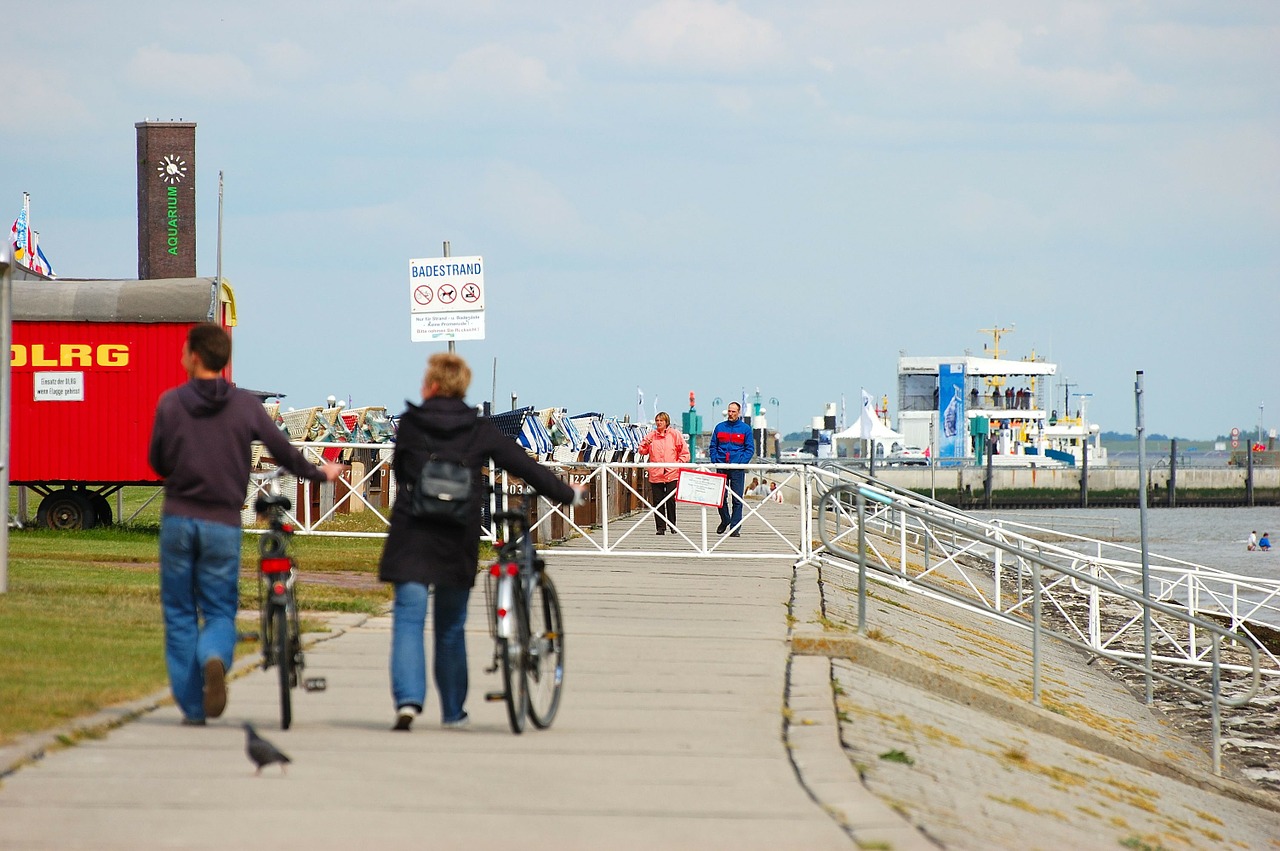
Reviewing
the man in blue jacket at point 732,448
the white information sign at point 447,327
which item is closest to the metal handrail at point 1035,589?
the white information sign at point 447,327

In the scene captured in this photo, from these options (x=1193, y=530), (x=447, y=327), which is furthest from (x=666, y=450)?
(x=1193, y=530)

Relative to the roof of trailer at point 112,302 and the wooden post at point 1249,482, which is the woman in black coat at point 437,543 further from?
the wooden post at point 1249,482

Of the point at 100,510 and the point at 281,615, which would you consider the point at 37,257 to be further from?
the point at 281,615

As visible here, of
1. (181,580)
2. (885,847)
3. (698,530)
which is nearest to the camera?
(885,847)

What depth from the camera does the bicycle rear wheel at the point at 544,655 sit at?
7113 millimetres

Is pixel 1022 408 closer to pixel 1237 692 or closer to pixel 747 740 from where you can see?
pixel 1237 692

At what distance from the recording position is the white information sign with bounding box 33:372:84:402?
59.2 ft

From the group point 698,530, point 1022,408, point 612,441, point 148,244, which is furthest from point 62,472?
point 1022,408

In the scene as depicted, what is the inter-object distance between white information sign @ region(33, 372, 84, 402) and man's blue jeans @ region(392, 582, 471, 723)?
12.4 meters

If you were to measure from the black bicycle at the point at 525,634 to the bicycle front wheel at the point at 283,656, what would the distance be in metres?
0.88

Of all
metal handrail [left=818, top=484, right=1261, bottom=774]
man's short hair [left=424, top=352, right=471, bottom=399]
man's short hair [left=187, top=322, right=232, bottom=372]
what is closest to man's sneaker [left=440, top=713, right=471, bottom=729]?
man's short hair [left=424, top=352, right=471, bottom=399]

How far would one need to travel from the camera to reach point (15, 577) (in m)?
12.8

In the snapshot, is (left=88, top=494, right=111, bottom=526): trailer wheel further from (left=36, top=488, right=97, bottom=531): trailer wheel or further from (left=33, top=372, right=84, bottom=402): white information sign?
(left=33, top=372, right=84, bottom=402): white information sign

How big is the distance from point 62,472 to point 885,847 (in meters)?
14.9
